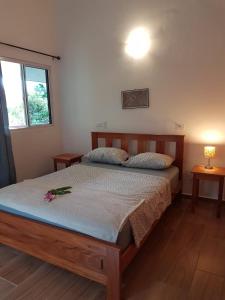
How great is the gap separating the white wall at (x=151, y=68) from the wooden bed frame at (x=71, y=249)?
1.98 meters

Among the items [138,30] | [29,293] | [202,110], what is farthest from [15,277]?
[138,30]

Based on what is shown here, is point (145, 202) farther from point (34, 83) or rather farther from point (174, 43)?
point (34, 83)

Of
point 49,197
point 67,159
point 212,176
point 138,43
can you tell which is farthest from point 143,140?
point 49,197

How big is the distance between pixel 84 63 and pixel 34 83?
2.85 ft

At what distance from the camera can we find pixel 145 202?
1.95 m

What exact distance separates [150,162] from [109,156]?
59cm

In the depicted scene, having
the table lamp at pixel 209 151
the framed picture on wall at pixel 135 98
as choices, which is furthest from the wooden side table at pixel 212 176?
the framed picture on wall at pixel 135 98

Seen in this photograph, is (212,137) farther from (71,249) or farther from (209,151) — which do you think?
(71,249)

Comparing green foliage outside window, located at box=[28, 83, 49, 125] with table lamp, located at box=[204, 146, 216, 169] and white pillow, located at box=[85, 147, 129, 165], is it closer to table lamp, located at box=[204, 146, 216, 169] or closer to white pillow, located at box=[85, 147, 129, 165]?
white pillow, located at box=[85, 147, 129, 165]

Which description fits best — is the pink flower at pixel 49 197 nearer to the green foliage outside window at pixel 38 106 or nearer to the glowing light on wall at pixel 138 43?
the green foliage outside window at pixel 38 106

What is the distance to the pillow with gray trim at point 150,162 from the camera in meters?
2.81

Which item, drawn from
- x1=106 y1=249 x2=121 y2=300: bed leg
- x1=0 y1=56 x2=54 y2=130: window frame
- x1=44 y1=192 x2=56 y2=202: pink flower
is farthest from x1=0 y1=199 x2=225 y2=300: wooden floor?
x1=0 y1=56 x2=54 y2=130: window frame

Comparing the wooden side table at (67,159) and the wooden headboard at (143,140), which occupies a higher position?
the wooden headboard at (143,140)

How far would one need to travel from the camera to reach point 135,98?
3.37 metres
